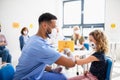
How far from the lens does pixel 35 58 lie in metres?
1.59

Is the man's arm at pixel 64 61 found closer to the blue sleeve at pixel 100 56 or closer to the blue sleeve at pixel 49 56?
the blue sleeve at pixel 49 56

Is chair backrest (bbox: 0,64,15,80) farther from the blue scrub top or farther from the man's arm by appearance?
the man's arm

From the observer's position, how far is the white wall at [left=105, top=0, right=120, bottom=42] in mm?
6414

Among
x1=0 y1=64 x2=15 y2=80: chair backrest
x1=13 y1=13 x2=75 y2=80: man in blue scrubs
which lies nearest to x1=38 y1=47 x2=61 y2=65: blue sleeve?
x1=13 y1=13 x2=75 y2=80: man in blue scrubs

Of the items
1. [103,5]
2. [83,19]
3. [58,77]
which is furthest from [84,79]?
[83,19]

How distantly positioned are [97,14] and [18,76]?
237 inches

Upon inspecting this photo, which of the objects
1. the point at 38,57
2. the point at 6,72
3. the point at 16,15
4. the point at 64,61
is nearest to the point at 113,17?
the point at 16,15

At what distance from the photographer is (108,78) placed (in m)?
2.10

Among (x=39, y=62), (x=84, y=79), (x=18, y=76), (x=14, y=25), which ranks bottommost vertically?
(x=84, y=79)

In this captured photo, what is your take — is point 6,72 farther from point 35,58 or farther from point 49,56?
point 49,56

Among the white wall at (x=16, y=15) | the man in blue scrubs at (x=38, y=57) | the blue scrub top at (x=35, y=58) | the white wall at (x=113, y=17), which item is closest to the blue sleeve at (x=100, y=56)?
the man in blue scrubs at (x=38, y=57)

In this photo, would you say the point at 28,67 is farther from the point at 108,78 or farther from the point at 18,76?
the point at 108,78

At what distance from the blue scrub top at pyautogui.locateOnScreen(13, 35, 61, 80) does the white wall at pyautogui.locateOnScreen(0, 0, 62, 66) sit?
443 centimetres

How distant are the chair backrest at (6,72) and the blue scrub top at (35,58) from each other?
0.17 ft
